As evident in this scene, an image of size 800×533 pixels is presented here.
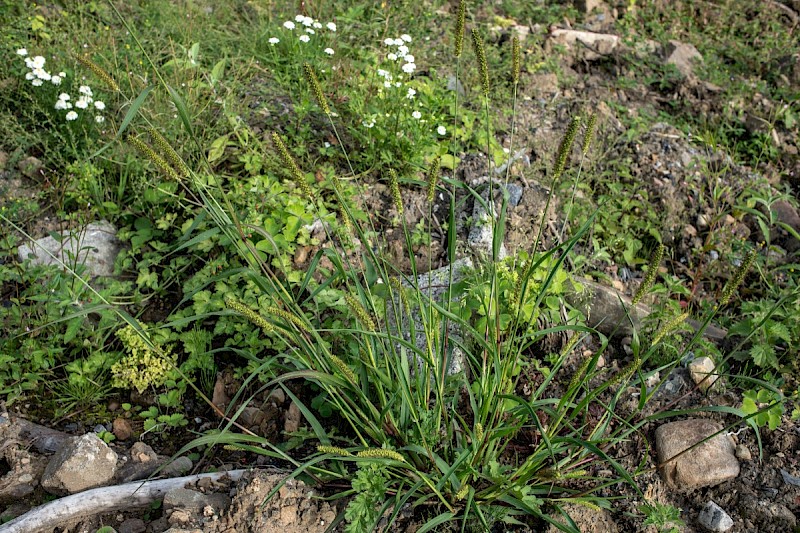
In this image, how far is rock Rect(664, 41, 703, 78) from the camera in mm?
4863

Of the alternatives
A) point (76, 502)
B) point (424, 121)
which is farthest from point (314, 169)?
point (76, 502)

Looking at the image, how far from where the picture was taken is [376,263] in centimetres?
212

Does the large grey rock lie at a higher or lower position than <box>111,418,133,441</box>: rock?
higher

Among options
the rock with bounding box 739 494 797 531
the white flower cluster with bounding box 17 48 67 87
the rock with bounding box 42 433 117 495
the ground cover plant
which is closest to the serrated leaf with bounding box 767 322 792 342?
the ground cover plant

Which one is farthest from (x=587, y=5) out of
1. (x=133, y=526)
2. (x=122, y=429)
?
(x=133, y=526)

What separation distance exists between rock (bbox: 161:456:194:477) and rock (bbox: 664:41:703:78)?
427 centimetres

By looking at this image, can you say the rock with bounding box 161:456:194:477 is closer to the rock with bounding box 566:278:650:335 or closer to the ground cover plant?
the ground cover plant

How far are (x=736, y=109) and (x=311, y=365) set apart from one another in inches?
147

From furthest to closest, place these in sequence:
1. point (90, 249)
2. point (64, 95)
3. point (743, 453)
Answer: point (64, 95) → point (90, 249) → point (743, 453)

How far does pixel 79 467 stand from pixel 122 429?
420mm

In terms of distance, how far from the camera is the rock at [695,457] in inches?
95.4

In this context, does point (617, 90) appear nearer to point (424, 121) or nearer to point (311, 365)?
point (424, 121)

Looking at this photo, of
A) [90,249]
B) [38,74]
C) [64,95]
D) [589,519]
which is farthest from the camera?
[38,74]

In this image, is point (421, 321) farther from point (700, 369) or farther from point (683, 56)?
point (683, 56)
